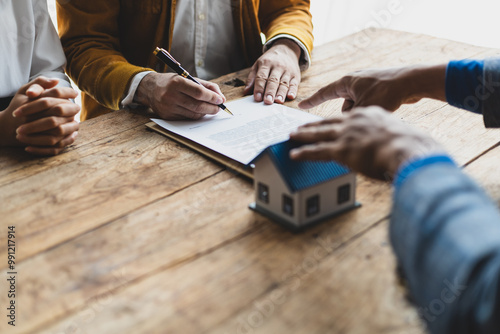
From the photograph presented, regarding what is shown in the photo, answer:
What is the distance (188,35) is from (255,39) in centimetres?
27

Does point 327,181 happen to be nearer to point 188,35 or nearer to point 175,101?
point 175,101

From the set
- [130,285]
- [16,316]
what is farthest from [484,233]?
[16,316]

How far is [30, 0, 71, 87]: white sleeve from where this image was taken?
1.50 metres

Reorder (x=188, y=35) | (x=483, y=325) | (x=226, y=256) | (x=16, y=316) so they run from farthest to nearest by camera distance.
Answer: (x=188, y=35)
(x=226, y=256)
(x=16, y=316)
(x=483, y=325)

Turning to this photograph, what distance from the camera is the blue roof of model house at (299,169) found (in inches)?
32.5

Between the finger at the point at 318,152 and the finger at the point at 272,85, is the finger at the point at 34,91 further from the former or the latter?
the finger at the point at 318,152

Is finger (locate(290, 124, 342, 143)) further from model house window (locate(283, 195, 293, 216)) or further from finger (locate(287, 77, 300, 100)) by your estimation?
finger (locate(287, 77, 300, 100))

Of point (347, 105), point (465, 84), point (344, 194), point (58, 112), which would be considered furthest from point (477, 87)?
point (58, 112)

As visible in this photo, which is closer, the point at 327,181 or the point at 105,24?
the point at 327,181

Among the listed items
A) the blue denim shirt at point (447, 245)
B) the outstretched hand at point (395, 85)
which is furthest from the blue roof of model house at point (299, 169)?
the outstretched hand at point (395, 85)

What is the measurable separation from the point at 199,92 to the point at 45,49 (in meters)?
0.57

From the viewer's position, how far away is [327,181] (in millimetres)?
850

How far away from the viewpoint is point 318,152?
79 cm

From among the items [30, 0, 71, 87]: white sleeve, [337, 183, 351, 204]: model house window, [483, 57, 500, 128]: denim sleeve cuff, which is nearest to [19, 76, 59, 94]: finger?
[30, 0, 71, 87]: white sleeve
